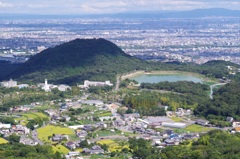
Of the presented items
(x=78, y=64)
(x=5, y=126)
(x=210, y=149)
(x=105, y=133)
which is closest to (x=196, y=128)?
(x=105, y=133)

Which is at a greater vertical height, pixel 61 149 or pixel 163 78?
pixel 61 149

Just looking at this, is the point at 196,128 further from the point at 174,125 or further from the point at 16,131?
the point at 16,131

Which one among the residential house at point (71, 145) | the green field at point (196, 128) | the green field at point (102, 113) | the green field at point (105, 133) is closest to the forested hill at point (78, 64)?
the green field at point (102, 113)

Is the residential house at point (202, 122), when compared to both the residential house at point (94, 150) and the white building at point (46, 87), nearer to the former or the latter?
the residential house at point (94, 150)

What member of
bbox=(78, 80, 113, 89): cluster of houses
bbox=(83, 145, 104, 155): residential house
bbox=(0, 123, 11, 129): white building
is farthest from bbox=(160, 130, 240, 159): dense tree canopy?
bbox=(78, 80, 113, 89): cluster of houses

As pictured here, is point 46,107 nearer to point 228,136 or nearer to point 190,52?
point 228,136

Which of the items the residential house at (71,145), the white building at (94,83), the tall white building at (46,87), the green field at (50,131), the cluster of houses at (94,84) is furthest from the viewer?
the white building at (94,83)
